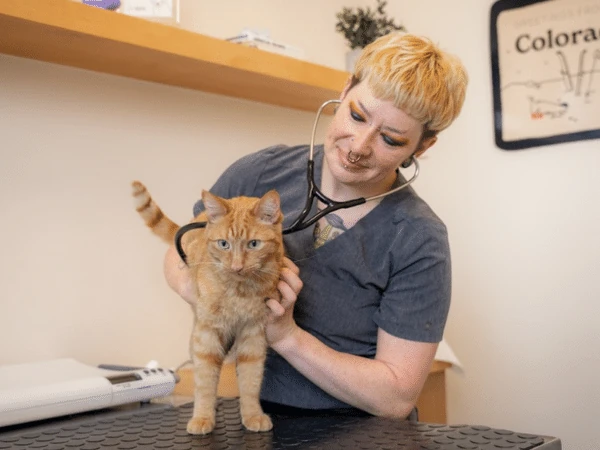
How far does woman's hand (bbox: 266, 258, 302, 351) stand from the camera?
106 centimetres

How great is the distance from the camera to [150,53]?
1543 mm

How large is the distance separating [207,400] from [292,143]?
1355 mm

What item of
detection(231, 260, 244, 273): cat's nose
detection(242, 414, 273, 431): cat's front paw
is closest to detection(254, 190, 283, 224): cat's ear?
detection(231, 260, 244, 273): cat's nose

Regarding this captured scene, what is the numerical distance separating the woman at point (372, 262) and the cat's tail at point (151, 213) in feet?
0.27

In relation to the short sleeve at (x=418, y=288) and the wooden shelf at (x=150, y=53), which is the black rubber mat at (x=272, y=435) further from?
the wooden shelf at (x=150, y=53)

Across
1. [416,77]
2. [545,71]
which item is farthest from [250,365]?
[545,71]

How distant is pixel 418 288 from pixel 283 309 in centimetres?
28

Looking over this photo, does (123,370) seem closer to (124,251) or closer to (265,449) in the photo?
(124,251)

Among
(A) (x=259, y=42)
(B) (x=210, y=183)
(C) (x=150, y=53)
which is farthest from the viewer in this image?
(B) (x=210, y=183)

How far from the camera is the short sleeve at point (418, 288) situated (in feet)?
3.91

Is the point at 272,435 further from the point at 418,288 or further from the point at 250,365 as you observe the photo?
the point at 418,288

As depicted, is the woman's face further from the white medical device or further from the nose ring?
the white medical device

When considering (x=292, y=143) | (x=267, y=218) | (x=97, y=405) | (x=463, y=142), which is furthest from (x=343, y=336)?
(x=463, y=142)

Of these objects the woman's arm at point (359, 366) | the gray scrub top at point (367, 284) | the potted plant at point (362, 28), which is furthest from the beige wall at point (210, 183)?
the woman's arm at point (359, 366)
